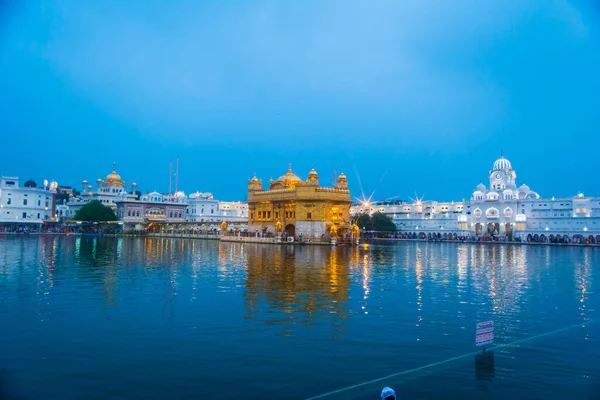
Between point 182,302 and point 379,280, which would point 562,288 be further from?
point 182,302

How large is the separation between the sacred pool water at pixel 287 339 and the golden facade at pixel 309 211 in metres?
37.0

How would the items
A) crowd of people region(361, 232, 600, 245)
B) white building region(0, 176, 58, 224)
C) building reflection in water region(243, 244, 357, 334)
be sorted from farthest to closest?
white building region(0, 176, 58, 224) < crowd of people region(361, 232, 600, 245) < building reflection in water region(243, 244, 357, 334)

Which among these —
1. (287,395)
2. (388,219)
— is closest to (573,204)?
(388,219)

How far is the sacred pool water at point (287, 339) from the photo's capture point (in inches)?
298

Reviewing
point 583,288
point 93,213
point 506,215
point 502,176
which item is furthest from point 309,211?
point 502,176

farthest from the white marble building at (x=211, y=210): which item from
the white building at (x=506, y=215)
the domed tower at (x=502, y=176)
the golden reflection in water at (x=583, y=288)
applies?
the golden reflection in water at (x=583, y=288)

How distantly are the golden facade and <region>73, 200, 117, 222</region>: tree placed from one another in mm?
36046

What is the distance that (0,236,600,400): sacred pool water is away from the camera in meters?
7.57

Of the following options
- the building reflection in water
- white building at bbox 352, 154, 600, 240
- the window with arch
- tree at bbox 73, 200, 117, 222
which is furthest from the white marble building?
the building reflection in water

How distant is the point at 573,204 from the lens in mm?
78688

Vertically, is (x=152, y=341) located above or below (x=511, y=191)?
below

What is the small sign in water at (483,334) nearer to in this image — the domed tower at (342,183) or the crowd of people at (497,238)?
the domed tower at (342,183)

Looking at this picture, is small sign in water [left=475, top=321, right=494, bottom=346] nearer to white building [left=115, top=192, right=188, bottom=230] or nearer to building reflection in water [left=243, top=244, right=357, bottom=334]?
building reflection in water [left=243, top=244, right=357, bottom=334]

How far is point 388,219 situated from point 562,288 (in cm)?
8042
